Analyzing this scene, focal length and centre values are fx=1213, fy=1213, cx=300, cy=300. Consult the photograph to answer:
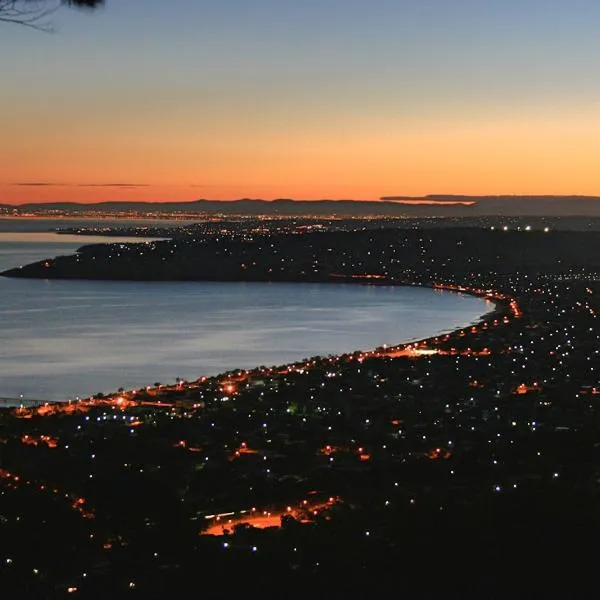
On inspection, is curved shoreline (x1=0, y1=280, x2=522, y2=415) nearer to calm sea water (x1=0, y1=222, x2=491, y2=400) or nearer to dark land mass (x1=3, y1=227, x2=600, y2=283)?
calm sea water (x1=0, y1=222, x2=491, y2=400)

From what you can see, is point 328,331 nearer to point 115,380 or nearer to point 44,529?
point 115,380

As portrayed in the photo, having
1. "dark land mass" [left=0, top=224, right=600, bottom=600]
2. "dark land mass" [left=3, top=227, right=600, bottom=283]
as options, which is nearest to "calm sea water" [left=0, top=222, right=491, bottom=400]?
"dark land mass" [left=0, top=224, right=600, bottom=600]

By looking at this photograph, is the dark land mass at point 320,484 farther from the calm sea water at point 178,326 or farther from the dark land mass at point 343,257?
the dark land mass at point 343,257

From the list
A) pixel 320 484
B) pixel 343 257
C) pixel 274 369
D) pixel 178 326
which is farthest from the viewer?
pixel 343 257

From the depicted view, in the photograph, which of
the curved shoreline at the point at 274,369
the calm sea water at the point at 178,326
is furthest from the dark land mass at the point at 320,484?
the calm sea water at the point at 178,326

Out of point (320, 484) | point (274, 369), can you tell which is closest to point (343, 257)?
point (274, 369)

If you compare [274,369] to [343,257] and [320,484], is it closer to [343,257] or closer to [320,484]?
[320,484]
